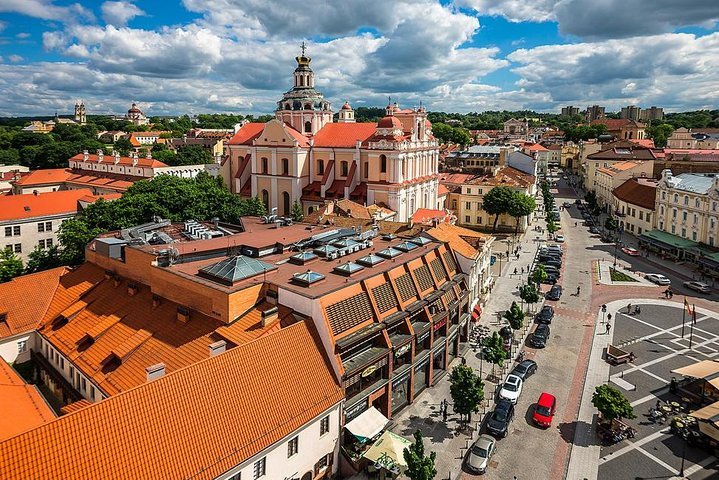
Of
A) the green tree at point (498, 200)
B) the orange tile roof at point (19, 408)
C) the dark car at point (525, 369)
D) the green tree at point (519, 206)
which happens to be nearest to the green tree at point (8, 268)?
the orange tile roof at point (19, 408)

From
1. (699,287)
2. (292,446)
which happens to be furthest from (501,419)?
(699,287)

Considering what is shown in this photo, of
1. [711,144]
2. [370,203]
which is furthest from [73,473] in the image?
[711,144]

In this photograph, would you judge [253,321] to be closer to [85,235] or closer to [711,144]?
[85,235]

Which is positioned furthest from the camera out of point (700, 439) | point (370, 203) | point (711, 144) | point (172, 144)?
point (172, 144)

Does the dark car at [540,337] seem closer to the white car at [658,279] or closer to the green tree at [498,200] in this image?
the white car at [658,279]

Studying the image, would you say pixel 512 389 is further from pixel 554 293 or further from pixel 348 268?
pixel 554 293

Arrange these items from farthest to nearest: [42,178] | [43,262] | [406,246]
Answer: [42,178], [43,262], [406,246]

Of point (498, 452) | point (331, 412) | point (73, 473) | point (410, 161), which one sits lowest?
point (498, 452)
